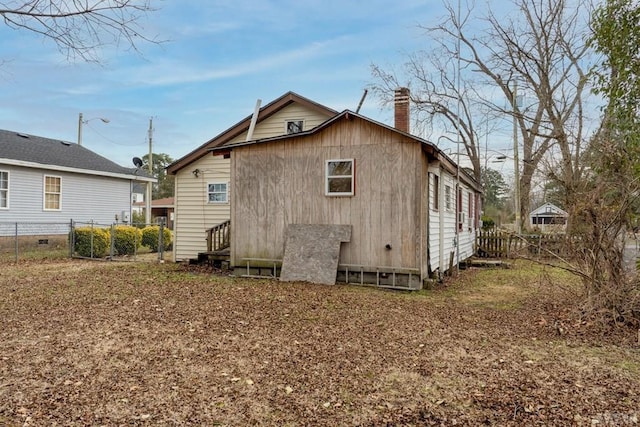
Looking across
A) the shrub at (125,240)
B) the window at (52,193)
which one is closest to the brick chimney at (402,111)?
the shrub at (125,240)

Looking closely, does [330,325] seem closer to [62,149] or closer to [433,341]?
[433,341]

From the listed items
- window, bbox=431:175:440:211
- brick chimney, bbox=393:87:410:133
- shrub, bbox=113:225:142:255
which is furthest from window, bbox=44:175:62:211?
window, bbox=431:175:440:211

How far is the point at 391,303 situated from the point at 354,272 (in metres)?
2.02

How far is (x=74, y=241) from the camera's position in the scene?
1447 centimetres

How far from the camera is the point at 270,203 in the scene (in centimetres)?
991

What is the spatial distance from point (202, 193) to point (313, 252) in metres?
5.54

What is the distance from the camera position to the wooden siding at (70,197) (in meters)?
15.5

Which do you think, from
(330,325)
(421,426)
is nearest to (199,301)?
(330,325)

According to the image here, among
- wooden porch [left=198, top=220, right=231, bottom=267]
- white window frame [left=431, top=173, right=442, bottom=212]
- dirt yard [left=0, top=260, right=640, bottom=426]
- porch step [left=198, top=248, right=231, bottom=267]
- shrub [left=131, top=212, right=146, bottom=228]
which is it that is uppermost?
white window frame [left=431, top=173, right=442, bottom=212]

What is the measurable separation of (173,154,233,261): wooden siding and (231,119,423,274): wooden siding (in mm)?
3207

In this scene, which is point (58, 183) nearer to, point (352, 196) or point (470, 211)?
point (352, 196)

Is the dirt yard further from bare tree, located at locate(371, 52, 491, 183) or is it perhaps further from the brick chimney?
bare tree, located at locate(371, 52, 491, 183)

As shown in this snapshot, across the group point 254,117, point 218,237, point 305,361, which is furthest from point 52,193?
point 305,361

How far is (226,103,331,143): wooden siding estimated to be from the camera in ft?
42.7
